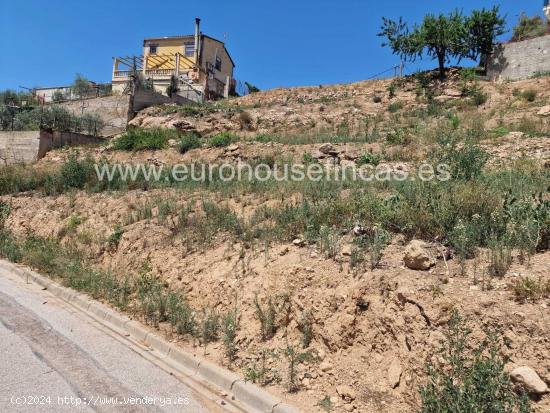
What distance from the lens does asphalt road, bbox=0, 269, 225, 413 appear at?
3537 mm

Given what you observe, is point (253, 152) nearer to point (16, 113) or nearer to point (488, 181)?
point (488, 181)

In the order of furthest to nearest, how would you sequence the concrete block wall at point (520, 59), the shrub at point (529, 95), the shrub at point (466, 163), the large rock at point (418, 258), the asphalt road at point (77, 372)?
the concrete block wall at point (520, 59)
the shrub at point (529, 95)
the shrub at point (466, 163)
the large rock at point (418, 258)
the asphalt road at point (77, 372)

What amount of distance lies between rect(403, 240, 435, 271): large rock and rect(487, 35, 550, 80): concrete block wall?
60.5 feet

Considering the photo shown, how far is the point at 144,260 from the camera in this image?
23.5ft

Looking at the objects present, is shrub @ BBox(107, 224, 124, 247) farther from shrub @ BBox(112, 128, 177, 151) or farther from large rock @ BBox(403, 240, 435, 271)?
shrub @ BBox(112, 128, 177, 151)

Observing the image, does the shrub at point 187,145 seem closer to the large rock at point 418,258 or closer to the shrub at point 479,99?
the shrub at point 479,99

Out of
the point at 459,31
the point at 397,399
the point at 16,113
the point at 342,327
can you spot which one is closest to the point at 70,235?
the point at 342,327

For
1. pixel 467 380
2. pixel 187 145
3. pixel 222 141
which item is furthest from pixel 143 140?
pixel 467 380

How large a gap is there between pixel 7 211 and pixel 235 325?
957 cm

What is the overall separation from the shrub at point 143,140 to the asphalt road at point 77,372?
11.0 meters

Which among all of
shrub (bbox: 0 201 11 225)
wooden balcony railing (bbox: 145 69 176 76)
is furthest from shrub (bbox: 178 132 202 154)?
wooden balcony railing (bbox: 145 69 176 76)

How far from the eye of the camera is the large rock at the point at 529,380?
119 inches

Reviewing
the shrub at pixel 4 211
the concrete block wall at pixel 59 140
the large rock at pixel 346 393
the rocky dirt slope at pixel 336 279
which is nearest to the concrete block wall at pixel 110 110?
the concrete block wall at pixel 59 140

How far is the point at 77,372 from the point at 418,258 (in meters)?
3.89
